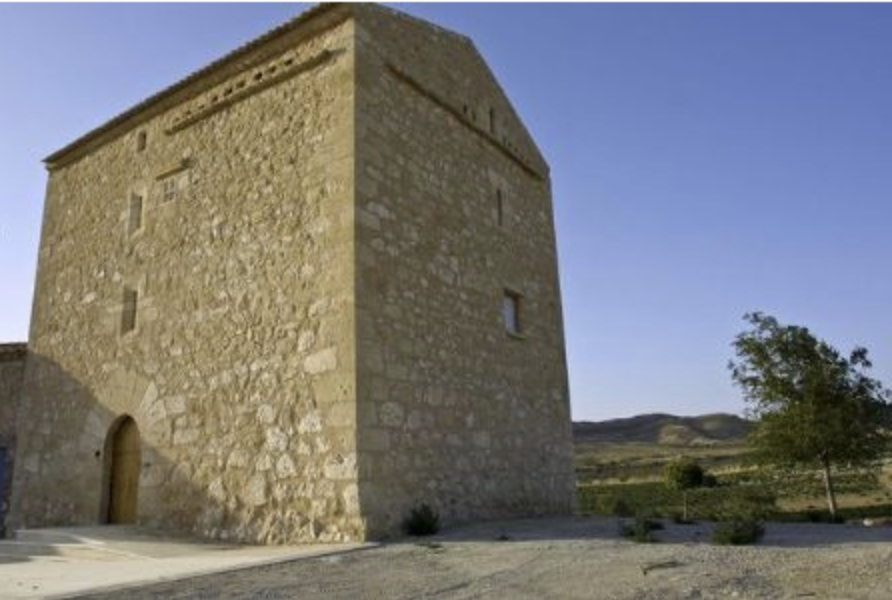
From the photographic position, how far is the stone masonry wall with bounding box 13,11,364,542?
8305 mm

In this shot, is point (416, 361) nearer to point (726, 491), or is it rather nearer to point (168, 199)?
point (168, 199)

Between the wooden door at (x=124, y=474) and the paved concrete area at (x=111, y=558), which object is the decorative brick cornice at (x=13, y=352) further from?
the paved concrete area at (x=111, y=558)

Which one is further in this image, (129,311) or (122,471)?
(129,311)

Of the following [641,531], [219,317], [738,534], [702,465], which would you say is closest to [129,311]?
[219,317]

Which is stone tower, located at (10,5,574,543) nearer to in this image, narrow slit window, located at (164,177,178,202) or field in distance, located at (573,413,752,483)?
narrow slit window, located at (164,177,178,202)

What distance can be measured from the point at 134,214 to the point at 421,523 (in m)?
6.63

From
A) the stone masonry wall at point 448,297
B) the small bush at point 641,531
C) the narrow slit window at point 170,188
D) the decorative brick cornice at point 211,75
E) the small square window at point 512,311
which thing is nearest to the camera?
the small bush at point 641,531

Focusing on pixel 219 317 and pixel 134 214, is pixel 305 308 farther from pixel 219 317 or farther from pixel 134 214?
pixel 134 214

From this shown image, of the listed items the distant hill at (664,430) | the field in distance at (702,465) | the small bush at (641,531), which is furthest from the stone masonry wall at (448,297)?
the distant hill at (664,430)

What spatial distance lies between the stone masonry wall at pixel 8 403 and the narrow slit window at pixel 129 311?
10.5 ft

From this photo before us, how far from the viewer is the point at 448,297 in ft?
32.1

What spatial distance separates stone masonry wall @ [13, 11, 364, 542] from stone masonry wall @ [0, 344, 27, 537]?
607 millimetres

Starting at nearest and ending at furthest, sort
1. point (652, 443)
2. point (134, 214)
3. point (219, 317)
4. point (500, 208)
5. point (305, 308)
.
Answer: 1. point (305, 308)
2. point (219, 317)
3. point (134, 214)
4. point (500, 208)
5. point (652, 443)

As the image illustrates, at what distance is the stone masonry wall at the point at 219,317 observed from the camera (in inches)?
327
